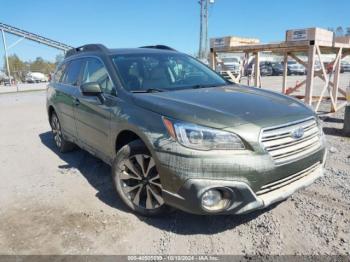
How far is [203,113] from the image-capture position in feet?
9.23

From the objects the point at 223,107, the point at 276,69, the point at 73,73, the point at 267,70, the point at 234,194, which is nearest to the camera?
the point at 234,194

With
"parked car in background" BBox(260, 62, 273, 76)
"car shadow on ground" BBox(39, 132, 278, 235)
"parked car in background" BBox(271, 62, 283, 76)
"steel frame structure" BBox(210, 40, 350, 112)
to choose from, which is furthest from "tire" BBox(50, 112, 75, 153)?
"parked car in background" BBox(271, 62, 283, 76)

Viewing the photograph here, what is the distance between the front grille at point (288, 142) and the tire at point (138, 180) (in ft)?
3.58

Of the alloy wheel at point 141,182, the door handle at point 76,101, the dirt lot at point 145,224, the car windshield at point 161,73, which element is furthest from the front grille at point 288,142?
the door handle at point 76,101

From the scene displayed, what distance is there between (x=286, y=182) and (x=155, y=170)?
1230 millimetres

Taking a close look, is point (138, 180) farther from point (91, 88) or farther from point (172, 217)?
point (91, 88)

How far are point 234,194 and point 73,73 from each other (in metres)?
3.52

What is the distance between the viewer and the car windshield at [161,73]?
12.1ft

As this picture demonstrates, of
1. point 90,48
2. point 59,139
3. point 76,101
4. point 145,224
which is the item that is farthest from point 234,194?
point 59,139

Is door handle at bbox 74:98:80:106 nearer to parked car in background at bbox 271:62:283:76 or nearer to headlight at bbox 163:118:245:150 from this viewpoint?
headlight at bbox 163:118:245:150

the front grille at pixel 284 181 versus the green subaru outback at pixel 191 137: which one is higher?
the green subaru outback at pixel 191 137

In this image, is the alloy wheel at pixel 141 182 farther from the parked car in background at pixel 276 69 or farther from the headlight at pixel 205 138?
the parked car in background at pixel 276 69

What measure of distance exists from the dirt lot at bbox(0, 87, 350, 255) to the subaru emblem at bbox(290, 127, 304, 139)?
36.3 inches

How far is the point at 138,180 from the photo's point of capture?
335cm
